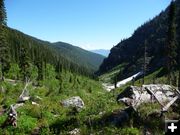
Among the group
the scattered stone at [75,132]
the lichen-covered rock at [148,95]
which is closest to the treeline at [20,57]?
the lichen-covered rock at [148,95]

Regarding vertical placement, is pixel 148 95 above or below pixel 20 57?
below

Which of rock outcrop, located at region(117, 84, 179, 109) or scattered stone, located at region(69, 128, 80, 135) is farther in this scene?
rock outcrop, located at region(117, 84, 179, 109)

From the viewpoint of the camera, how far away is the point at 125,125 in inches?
981

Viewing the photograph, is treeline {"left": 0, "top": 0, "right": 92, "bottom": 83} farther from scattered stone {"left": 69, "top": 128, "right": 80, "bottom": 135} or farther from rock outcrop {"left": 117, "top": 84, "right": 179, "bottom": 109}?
scattered stone {"left": 69, "top": 128, "right": 80, "bottom": 135}

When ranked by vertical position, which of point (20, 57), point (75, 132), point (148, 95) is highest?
point (20, 57)

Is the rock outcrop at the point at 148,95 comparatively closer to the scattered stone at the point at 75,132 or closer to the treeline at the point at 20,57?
the scattered stone at the point at 75,132

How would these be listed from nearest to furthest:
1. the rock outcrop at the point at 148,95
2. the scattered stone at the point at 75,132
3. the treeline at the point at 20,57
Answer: the scattered stone at the point at 75,132 < the rock outcrop at the point at 148,95 < the treeline at the point at 20,57

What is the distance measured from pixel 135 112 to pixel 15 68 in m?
105

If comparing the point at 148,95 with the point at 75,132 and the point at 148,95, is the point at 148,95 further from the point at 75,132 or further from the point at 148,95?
the point at 75,132

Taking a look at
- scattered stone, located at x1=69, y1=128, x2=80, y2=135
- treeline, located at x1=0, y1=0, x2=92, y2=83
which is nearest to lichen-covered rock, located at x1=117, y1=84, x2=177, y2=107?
scattered stone, located at x1=69, y1=128, x2=80, y2=135

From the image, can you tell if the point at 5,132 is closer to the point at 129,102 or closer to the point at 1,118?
the point at 1,118

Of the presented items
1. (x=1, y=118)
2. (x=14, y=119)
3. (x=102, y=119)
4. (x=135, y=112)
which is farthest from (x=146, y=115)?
(x=1, y=118)

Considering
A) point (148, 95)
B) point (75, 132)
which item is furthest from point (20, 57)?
point (75, 132)

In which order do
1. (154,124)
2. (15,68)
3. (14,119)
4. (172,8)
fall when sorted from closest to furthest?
(154,124) < (14,119) < (172,8) < (15,68)
